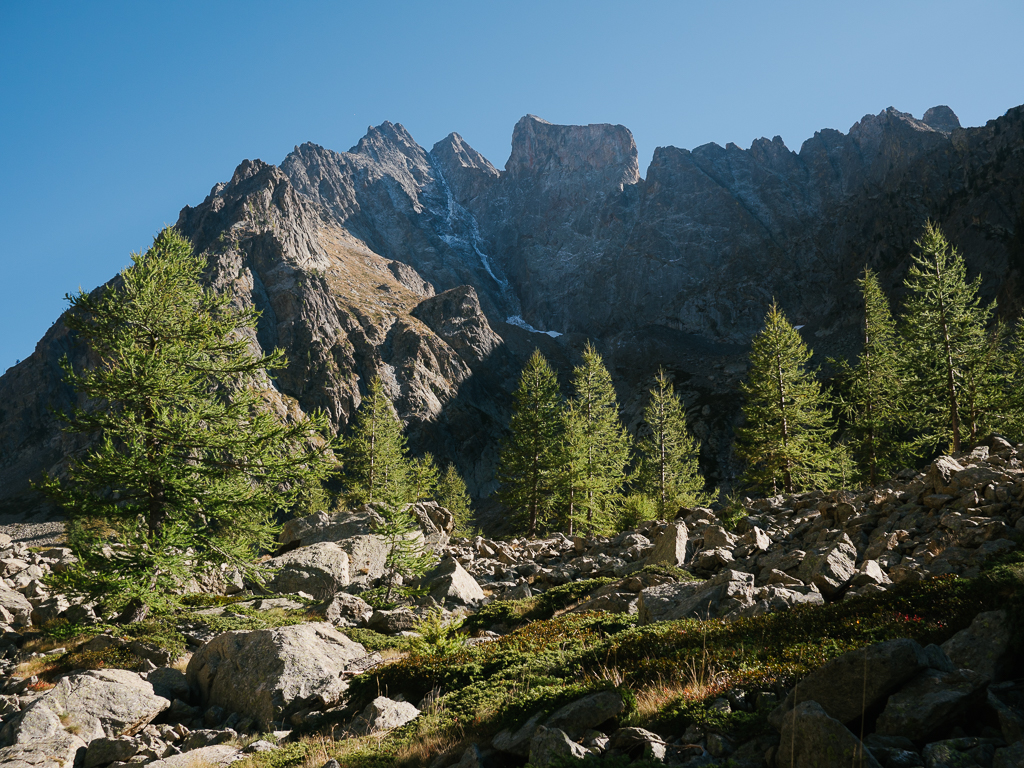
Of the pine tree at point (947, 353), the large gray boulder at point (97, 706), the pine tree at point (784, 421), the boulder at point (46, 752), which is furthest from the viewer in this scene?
the pine tree at point (784, 421)

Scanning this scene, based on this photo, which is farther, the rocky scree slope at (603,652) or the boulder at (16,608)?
the boulder at (16,608)

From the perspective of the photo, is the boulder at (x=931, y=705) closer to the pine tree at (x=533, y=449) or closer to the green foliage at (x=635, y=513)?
the green foliage at (x=635, y=513)

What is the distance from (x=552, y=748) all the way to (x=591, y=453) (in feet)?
103

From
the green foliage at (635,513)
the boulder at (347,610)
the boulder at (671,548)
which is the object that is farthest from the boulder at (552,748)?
the green foliage at (635,513)

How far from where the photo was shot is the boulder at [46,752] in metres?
7.40

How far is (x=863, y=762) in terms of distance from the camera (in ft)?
11.2

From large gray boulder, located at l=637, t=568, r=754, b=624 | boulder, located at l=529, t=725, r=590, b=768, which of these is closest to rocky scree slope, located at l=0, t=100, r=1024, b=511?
large gray boulder, located at l=637, t=568, r=754, b=624

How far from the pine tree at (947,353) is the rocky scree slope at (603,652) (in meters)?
10.3

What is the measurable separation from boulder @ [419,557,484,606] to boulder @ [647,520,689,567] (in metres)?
5.45

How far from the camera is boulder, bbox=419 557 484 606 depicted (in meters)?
16.3

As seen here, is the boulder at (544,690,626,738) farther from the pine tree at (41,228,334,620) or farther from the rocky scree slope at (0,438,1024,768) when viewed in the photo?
the pine tree at (41,228,334,620)

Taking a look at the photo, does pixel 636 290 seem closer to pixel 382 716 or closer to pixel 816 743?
pixel 382 716

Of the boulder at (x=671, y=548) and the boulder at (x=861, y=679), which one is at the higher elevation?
the boulder at (x=861, y=679)

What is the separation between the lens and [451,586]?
16562mm
